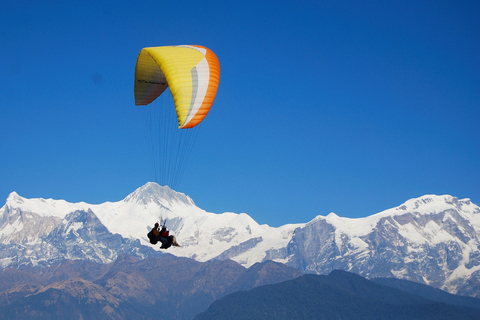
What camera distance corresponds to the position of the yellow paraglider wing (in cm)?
5628

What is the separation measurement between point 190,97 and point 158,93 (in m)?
12.2

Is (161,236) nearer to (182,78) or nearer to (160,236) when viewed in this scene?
(160,236)

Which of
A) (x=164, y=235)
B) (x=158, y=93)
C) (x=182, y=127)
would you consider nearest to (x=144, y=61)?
(x=158, y=93)

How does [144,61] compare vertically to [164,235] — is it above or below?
above

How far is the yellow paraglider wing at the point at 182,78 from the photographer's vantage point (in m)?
56.3

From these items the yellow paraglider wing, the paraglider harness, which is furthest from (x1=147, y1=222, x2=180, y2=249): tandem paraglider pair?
the yellow paraglider wing

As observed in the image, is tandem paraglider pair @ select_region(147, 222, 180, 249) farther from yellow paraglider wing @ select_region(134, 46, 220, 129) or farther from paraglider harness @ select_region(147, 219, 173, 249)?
yellow paraglider wing @ select_region(134, 46, 220, 129)

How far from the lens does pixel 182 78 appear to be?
57.5m

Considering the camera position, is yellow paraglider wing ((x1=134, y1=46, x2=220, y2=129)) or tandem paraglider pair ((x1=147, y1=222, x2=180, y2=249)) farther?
yellow paraglider wing ((x1=134, y1=46, x2=220, y2=129))

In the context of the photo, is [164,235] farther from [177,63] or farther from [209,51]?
[209,51]

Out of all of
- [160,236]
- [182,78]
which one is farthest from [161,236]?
[182,78]

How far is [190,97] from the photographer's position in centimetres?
5725

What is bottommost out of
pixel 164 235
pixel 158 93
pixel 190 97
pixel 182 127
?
pixel 164 235

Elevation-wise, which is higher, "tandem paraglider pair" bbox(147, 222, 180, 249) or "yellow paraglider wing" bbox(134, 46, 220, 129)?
"yellow paraglider wing" bbox(134, 46, 220, 129)
